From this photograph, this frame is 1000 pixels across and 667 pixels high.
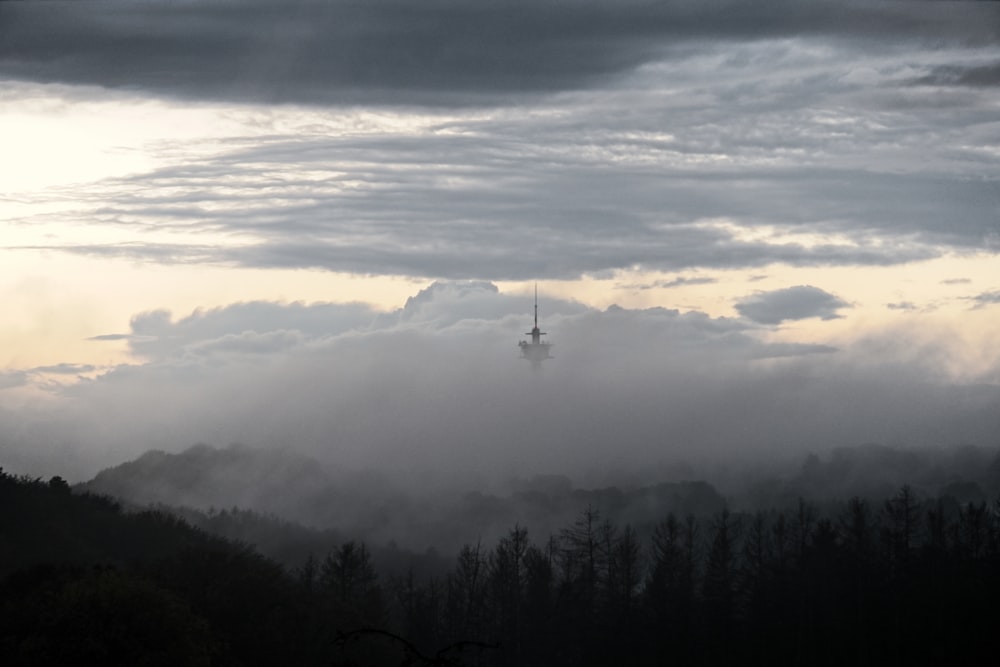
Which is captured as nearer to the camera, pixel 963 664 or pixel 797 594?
pixel 963 664

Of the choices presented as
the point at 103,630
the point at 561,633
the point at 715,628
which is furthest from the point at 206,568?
the point at 715,628

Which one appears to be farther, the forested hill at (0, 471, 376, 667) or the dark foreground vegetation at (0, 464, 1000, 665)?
the dark foreground vegetation at (0, 464, 1000, 665)

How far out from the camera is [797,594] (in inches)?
5802

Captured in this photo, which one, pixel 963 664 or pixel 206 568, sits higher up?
pixel 206 568

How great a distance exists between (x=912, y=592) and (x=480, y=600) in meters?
49.4

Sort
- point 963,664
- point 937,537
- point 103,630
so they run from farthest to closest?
point 937,537, point 963,664, point 103,630

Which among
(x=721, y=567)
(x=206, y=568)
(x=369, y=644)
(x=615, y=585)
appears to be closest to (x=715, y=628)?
(x=721, y=567)

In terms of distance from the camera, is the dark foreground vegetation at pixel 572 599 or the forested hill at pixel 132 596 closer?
the forested hill at pixel 132 596

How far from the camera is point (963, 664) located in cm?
12669

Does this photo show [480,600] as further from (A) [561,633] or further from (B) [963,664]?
(B) [963,664]

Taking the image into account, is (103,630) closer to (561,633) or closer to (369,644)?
(369,644)

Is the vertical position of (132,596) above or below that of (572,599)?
above

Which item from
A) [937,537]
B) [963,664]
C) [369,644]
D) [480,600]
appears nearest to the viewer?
[369,644]

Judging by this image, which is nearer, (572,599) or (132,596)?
(132,596)
